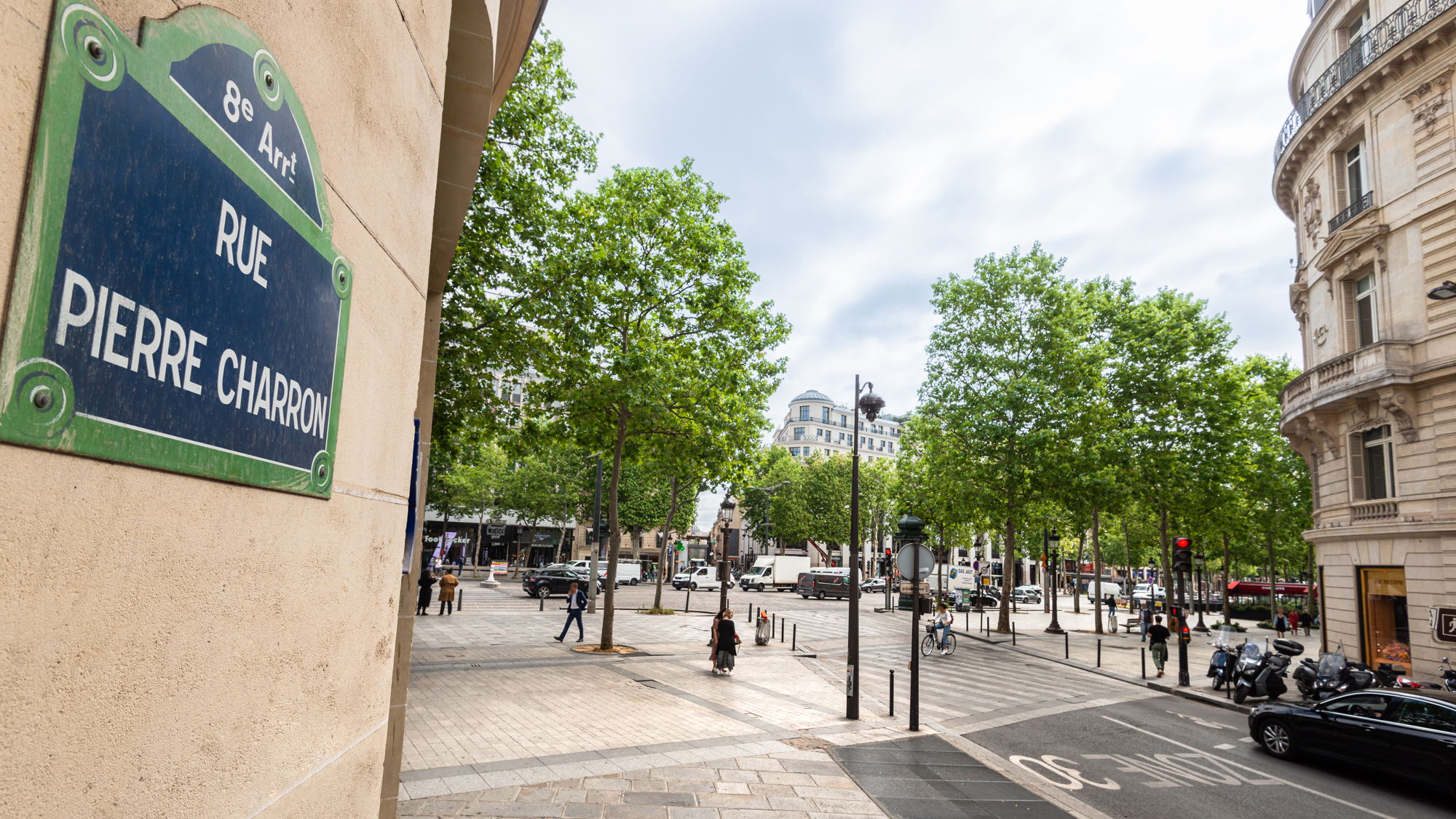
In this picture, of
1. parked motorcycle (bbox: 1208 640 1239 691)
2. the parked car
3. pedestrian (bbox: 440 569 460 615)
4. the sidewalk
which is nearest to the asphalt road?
parked motorcycle (bbox: 1208 640 1239 691)

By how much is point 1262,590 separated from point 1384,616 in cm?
3967

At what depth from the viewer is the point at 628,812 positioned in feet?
24.7

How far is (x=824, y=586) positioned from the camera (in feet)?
170

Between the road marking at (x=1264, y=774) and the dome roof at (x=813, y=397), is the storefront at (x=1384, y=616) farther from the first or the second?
the dome roof at (x=813, y=397)

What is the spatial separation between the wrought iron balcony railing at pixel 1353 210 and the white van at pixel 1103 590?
684 inches

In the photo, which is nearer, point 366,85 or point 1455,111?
point 366,85

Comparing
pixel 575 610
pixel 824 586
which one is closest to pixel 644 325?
pixel 575 610

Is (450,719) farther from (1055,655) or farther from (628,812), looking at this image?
(1055,655)

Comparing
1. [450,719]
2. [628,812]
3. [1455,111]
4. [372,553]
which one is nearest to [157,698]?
[372,553]

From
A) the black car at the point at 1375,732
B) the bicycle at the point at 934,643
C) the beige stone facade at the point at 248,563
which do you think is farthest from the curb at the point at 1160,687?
the beige stone facade at the point at 248,563

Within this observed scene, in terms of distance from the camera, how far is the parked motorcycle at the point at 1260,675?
17.7m

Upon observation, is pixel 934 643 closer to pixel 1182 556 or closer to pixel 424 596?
pixel 1182 556

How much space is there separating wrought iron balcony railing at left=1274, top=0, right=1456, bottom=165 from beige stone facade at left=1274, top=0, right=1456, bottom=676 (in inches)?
2.3

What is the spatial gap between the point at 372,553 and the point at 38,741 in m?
1.65
